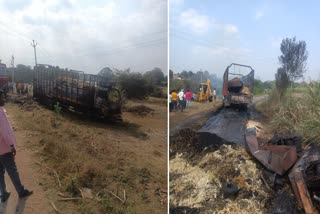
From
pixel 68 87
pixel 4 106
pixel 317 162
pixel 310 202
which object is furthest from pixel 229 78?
pixel 4 106

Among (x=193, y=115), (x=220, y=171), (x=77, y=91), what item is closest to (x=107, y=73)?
(x=77, y=91)

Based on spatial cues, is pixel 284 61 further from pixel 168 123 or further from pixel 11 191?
pixel 11 191

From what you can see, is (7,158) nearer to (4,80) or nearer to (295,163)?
(4,80)

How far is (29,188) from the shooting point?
199cm

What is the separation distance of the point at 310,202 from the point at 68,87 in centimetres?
156

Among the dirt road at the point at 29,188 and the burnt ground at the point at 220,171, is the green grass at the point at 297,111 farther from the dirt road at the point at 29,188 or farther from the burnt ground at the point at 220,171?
the dirt road at the point at 29,188

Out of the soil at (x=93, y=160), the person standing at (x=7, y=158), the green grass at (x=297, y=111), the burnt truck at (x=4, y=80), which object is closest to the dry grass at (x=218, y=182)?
the soil at (x=93, y=160)

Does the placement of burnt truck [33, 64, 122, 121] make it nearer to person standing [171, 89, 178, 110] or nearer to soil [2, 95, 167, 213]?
soil [2, 95, 167, 213]

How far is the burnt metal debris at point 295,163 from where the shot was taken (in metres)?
1.82

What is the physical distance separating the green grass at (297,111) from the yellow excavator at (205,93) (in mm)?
345

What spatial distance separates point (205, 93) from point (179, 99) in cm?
29

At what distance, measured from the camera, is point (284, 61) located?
207 cm

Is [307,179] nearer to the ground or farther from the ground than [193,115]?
nearer to the ground

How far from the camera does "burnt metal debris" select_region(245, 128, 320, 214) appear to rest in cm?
182
